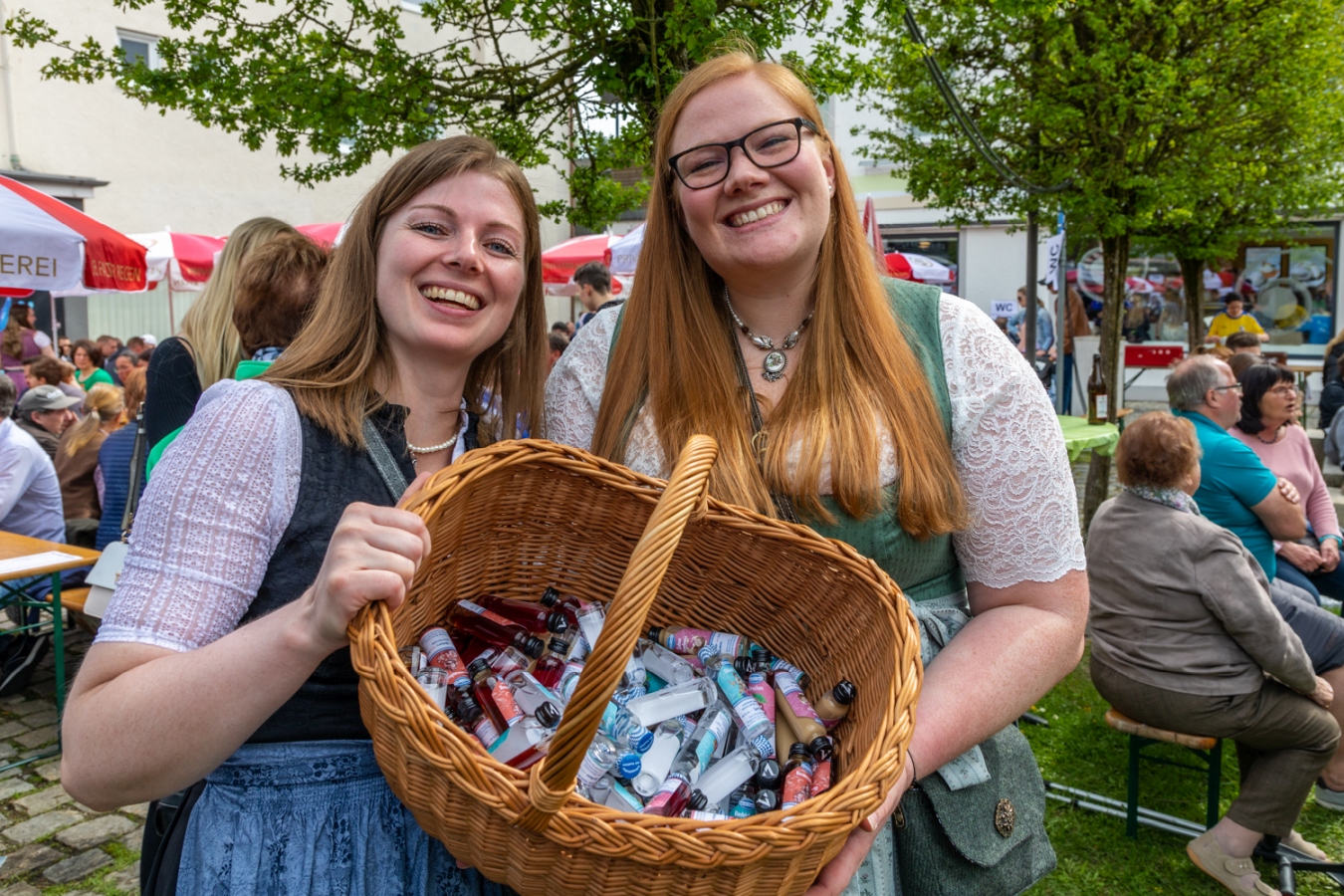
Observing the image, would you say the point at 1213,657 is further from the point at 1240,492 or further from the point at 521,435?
the point at 521,435

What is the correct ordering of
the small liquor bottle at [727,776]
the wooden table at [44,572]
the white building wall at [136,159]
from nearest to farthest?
the small liquor bottle at [727,776] → the wooden table at [44,572] → the white building wall at [136,159]

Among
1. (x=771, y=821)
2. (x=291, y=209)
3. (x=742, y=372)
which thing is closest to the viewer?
(x=771, y=821)

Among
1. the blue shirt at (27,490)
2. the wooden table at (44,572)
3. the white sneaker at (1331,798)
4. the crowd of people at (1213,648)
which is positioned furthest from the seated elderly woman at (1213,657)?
the blue shirt at (27,490)

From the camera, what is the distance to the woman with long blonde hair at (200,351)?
3.39 metres

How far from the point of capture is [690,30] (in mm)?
2906

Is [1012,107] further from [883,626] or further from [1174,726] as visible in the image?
[883,626]

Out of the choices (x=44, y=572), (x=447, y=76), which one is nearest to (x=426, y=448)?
(x=447, y=76)

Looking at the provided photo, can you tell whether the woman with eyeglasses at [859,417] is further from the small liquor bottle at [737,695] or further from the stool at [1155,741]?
the stool at [1155,741]

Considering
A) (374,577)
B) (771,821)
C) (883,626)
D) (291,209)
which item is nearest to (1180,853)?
(883,626)

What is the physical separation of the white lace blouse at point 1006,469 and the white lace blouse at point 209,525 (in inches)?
33.5

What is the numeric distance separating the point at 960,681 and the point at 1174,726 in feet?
9.00

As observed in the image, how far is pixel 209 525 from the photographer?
1.28m

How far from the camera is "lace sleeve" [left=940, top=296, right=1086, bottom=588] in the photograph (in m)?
1.62

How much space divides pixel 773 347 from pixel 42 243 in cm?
517
